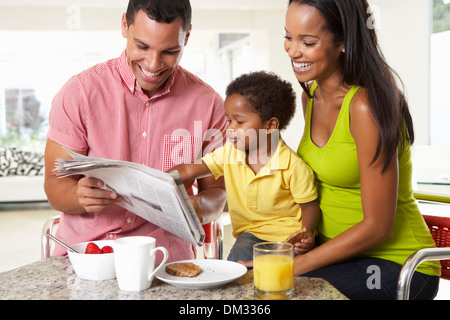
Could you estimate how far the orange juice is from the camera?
103 cm

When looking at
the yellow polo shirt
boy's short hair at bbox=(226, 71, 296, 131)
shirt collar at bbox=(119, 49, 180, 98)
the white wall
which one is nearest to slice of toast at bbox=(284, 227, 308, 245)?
the yellow polo shirt

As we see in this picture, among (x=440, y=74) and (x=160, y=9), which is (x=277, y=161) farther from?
(x=440, y=74)

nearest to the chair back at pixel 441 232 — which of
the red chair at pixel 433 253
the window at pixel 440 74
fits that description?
the red chair at pixel 433 253

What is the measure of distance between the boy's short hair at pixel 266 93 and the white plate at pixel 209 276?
0.65 meters

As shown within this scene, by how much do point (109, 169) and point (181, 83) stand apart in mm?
708

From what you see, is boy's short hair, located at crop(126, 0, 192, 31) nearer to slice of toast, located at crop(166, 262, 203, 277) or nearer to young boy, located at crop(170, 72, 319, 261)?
young boy, located at crop(170, 72, 319, 261)

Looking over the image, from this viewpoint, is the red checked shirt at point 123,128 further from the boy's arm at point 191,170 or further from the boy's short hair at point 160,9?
the boy's short hair at point 160,9

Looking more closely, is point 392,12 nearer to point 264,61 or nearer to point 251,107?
point 264,61

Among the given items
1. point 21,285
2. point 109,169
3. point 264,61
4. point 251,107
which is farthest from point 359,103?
point 264,61

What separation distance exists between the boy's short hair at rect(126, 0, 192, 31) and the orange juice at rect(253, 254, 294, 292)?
81cm

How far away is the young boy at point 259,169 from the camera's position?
61.6 inches

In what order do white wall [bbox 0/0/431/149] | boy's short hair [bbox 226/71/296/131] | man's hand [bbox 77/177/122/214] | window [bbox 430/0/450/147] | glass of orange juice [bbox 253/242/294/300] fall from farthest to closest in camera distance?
white wall [bbox 0/0/431/149], window [bbox 430/0/450/147], boy's short hair [bbox 226/71/296/131], man's hand [bbox 77/177/122/214], glass of orange juice [bbox 253/242/294/300]

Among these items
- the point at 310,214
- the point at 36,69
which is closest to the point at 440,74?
the point at 310,214

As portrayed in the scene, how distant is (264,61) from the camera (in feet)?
24.7
